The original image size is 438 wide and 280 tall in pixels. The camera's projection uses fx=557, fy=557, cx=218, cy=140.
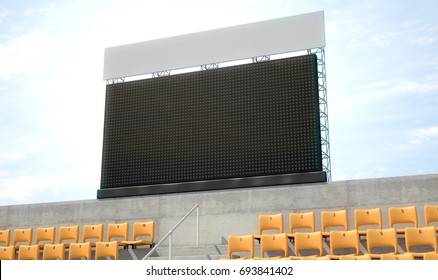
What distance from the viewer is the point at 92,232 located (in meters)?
11.7

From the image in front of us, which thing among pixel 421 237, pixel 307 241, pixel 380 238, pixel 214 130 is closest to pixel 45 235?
pixel 214 130

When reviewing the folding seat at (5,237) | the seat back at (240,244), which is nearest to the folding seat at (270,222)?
the seat back at (240,244)

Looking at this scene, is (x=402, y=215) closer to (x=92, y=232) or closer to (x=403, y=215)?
(x=403, y=215)

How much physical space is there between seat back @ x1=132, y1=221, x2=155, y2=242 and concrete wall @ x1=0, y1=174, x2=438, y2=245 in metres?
0.64

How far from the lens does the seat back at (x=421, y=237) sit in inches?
343

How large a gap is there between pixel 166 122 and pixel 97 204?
2518 millimetres

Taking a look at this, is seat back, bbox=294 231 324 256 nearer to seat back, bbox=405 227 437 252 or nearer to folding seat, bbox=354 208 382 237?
folding seat, bbox=354 208 382 237

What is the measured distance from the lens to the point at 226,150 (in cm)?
1195

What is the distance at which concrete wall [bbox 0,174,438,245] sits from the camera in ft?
35.4

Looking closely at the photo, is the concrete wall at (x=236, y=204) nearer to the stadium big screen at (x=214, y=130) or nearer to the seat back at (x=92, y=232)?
the stadium big screen at (x=214, y=130)

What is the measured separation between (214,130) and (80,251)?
379 cm

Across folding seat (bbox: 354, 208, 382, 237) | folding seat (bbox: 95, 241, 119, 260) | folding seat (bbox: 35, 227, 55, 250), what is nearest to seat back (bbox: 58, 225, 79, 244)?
folding seat (bbox: 35, 227, 55, 250)
